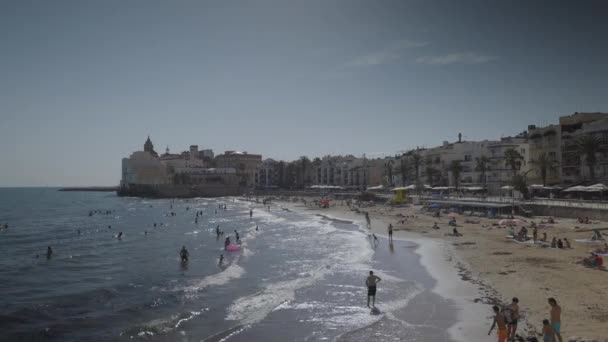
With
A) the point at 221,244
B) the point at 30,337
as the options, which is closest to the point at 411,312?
the point at 30,337

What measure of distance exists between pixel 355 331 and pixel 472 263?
1299 centimetres

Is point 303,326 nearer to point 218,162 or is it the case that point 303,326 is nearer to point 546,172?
point 546,172

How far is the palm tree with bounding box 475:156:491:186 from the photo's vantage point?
73.2 m

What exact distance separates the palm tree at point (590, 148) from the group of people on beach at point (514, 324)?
46.7m

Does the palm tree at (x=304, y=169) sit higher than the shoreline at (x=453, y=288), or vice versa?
the palm tree at (x=304, y=169)

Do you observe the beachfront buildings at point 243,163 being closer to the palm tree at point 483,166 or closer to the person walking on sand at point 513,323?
the palm tree at point 483,166

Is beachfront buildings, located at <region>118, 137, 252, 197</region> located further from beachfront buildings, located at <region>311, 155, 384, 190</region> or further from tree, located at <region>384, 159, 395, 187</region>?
A: tree, located at <region>384, 159, 395, 187</region>

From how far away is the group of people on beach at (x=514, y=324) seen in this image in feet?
38.7

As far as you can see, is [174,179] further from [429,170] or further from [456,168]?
[456,168]

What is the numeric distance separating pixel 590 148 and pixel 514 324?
4727cm

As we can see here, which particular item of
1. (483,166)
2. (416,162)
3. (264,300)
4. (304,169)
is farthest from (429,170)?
(264,300)

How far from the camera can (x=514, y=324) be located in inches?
524

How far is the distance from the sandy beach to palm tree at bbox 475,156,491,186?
112 feet

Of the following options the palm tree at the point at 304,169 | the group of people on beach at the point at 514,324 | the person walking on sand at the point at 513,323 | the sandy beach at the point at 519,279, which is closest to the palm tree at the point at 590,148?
the sandy beach at the point at 519,279
